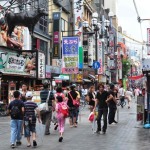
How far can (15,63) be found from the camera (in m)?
28.5

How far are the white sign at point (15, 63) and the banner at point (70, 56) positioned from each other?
2.84 meters

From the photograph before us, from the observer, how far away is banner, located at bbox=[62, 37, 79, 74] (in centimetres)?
2831

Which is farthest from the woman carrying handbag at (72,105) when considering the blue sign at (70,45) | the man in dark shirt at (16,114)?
the blue sign at (70,45)

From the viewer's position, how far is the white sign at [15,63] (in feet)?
90.8

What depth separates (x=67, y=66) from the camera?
94.8 ft

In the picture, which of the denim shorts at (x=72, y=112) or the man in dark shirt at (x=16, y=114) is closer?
the man in dark shirt at (x=16, y=114)

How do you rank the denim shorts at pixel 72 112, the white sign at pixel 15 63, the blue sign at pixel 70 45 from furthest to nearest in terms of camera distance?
1. the blue sign at pixel 70 45
2. the white sign at pixel 15 63
3. the denim shorts at pixel 72 112

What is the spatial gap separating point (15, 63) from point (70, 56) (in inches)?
157

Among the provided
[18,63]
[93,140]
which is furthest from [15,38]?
[93,140]

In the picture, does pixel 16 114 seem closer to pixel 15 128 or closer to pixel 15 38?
pixel 15 128

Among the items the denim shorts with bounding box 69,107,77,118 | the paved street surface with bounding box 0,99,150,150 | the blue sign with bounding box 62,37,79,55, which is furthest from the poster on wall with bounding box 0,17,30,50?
the paved street surface with bounding box 0,99,150,150

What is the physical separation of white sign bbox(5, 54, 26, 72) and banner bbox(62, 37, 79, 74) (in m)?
2.84

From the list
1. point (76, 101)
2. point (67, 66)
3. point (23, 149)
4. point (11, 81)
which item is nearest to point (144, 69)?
point (76, 101)

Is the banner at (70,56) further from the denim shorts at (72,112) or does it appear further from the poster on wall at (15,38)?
the denim shorts at (72,112)
